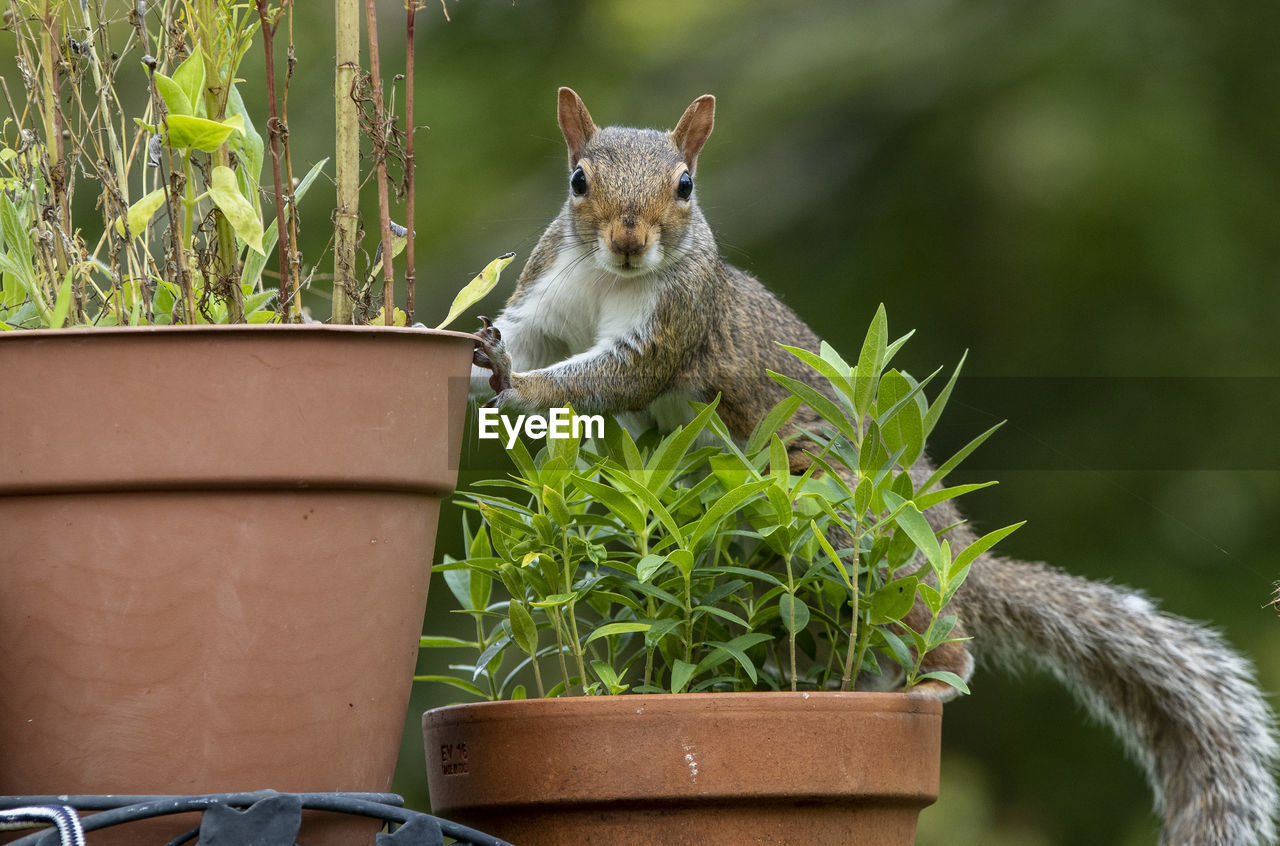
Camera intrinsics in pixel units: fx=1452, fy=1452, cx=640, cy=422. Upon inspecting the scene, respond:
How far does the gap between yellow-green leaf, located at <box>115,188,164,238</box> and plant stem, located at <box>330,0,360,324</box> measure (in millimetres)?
105

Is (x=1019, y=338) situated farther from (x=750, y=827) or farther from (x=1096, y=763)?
(x=750, y=827)

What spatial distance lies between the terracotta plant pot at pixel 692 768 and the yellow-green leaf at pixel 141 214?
1.20ft

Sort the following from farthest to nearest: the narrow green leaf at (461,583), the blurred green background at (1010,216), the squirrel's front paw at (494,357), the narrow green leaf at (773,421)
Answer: the blurred green background at (1010,216), the squirrel's front paw at (494,357), the narrow green leaf at (461,583), the narrow green leaf at (773,421)

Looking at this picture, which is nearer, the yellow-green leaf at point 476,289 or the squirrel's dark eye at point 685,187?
the yellow-green leaf at point 476,289

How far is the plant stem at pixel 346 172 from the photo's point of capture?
886 mm

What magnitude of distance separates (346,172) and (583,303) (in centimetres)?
73

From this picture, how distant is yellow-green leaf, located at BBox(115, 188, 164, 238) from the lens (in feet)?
2.82

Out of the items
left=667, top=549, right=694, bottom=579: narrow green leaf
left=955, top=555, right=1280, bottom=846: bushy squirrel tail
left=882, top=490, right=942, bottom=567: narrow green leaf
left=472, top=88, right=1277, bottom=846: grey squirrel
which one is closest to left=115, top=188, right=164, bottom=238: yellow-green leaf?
left=667, top=549, right=694, bottom=579: narrow green leaf

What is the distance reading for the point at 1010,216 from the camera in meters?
3.02

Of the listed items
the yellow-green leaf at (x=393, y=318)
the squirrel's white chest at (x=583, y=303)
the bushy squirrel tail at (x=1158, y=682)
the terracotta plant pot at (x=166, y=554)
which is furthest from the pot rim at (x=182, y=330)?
the bushy squirrel tail at (x=1158, y=682)

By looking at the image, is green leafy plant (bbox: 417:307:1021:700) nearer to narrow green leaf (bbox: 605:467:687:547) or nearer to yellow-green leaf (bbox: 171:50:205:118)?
narrow green leaf (bbox: 605:467:687:547)

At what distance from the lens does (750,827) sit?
2.89ft

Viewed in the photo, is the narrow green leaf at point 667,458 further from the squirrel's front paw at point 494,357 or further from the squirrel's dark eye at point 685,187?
the squirrel's dark eye at point 685,187

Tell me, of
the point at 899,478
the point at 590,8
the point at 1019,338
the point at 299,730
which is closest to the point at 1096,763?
the point at 1019,338
